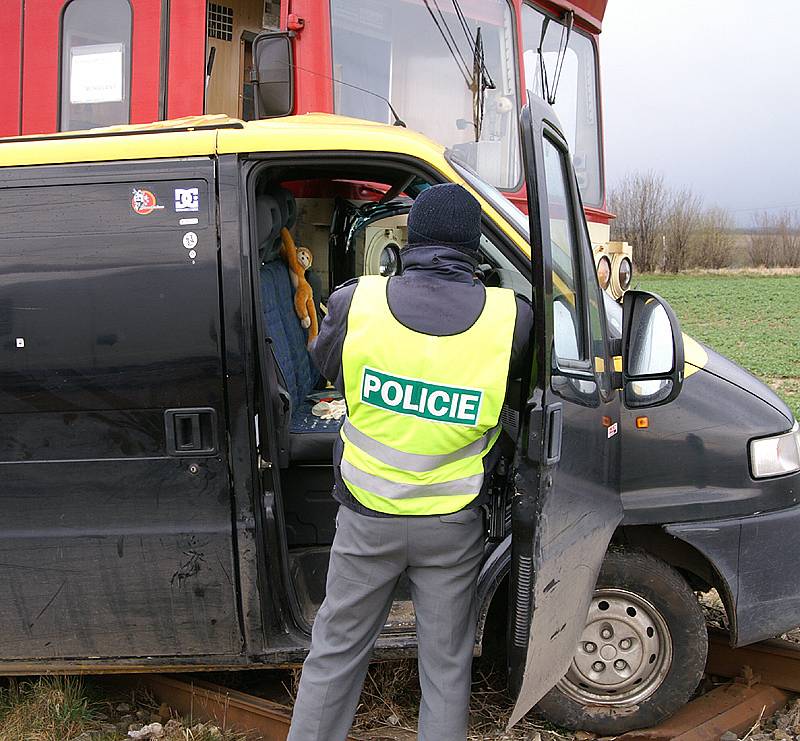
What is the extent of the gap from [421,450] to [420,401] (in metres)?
0.14

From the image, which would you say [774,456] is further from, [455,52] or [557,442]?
[455,52]

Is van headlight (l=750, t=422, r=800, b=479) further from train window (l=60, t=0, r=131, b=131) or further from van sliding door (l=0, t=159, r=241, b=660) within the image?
train window (l=60, t=0, r=131, b=131)

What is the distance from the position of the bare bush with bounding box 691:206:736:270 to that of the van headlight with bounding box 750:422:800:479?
4503 centimetres

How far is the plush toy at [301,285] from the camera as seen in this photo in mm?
4508

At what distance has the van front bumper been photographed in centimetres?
306

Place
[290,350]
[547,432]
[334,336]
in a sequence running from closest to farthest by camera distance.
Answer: [547,432] → [334,336] → [290,350]

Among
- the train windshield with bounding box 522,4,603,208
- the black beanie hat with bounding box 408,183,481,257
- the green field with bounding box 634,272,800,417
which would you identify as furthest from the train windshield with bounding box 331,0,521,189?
the green field with bounding box 634,272,800,417

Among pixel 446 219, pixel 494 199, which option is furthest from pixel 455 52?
pixel 446 219

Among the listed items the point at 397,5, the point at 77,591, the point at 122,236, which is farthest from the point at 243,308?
the point at 397,5

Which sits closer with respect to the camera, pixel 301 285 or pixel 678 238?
pixel 301 285

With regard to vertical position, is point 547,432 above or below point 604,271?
below

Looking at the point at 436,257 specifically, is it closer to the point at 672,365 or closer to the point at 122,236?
the point at 672,365

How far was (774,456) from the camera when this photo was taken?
309 centimetres

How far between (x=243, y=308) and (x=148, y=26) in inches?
126
